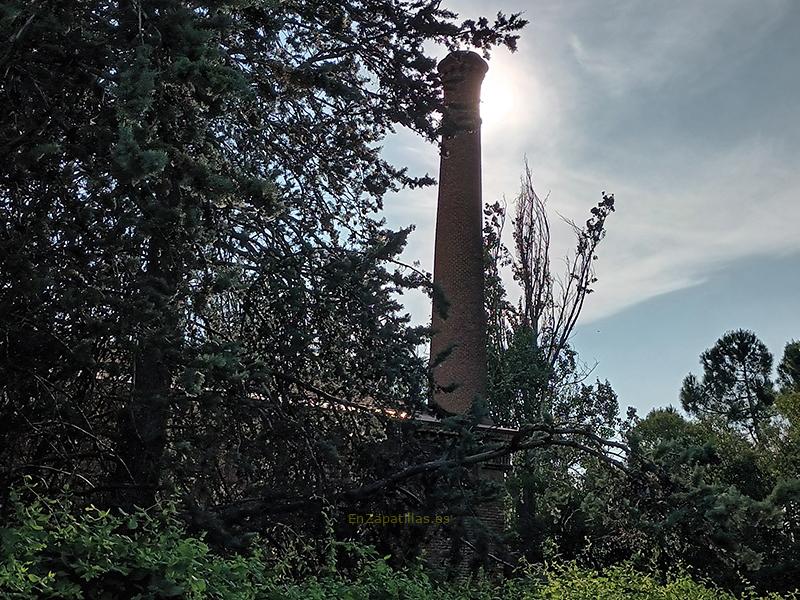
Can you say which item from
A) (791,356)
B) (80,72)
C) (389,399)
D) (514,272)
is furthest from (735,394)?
(80,72)

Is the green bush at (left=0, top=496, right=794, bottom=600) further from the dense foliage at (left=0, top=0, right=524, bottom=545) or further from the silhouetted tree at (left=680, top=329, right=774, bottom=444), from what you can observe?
the silhouetted tree at (left=680, top=329, right=774, bottom=444)

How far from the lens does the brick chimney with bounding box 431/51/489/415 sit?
21875 mm

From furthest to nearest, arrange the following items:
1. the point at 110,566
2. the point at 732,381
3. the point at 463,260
→ the point at 732,381 → the point at 463,260 → the point at 110,566

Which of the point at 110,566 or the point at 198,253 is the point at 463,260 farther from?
the point at 110,566

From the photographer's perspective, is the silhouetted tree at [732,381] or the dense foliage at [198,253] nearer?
the dense foliage at [198,253]

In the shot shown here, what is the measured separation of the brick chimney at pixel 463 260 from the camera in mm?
21875

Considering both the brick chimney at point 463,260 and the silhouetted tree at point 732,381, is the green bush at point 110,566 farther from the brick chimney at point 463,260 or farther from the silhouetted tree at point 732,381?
the silhouetted tree at point 732,381

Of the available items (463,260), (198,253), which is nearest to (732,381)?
(463,260)

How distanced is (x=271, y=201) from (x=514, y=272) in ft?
71.8

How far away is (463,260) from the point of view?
23266 millimetres

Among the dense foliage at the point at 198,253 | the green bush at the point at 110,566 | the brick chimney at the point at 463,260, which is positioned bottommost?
the green bush at the point at 110,566

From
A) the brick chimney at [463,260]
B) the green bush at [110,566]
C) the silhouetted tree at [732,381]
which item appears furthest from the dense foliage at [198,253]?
the silhouetted tree at [732,381]

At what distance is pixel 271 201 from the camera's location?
4.85 metres

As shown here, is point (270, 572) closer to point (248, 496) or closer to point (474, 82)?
point (248, 496)
